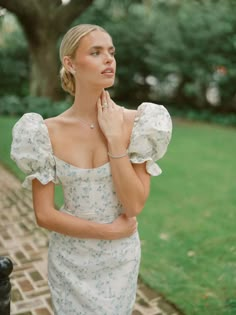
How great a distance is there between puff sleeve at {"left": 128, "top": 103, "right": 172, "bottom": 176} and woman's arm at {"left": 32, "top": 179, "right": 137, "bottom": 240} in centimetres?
35

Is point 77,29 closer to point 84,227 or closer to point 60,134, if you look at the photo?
point 60,134

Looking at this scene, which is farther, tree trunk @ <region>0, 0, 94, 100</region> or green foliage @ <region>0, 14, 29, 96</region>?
green foliage @ <region>0, 14, 29, 96</region>

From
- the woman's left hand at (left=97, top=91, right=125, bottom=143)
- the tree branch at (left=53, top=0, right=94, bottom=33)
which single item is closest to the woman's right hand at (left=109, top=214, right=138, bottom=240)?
the woman's left hand at (left=97, top=91, right=125, bottom=143)

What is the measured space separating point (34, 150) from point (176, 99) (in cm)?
1783

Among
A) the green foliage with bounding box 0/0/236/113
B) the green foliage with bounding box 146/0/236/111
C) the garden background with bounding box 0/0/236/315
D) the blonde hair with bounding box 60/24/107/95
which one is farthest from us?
the green foliage with bounding box 0/0/236/113

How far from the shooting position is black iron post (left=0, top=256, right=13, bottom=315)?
1.79 meters

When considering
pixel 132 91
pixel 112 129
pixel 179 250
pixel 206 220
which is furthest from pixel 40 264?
pixel 132 91

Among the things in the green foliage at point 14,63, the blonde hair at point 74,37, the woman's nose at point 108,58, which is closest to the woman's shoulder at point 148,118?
the woman's nose at point 108,58

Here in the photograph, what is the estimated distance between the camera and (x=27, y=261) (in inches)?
176

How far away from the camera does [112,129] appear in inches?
71.4

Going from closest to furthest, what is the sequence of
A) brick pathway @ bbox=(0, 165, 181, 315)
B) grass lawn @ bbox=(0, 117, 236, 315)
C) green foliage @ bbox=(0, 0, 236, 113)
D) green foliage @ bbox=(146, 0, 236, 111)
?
brick pathway @ bbox=(0, 165, 181, 315) → grass lawn @ bbox=(0, 117, 236, 315) → green foliage @ bbox=(146, 0, 236, 111) → green foliage @ bbox=(0, 0, 236, 113)

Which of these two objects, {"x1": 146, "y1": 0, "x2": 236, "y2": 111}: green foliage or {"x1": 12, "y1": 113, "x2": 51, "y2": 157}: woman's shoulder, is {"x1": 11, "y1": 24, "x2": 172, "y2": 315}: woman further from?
{"x1": 146, "y1": 0, "x2": 236, "y2": 111}: green foliage

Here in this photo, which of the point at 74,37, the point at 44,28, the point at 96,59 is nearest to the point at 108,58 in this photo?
the point at 96,59

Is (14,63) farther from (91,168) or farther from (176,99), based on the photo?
(91,168)
